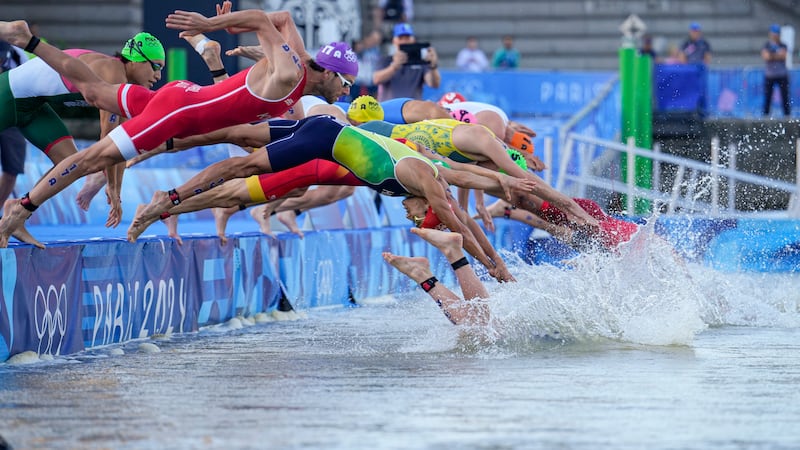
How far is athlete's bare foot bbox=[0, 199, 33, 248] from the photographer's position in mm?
8742

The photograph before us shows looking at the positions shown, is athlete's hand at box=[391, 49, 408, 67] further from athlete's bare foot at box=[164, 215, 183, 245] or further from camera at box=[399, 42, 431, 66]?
athlete's bare foot at box=[164, 215, 183, 245]

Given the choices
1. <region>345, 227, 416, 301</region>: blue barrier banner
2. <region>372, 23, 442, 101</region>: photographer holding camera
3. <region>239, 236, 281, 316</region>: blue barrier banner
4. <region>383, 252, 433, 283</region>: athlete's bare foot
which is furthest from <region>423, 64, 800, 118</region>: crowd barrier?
<region>383, 252, 433, 283</region>: athlete's bare foot

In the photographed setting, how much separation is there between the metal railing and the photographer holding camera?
6.77 ft

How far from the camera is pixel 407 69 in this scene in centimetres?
1739

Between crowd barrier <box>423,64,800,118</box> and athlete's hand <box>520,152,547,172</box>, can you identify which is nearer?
athlete's hand <box>520,152,547,172</box>

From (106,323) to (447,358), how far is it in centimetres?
246

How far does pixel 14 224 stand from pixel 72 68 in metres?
1.23

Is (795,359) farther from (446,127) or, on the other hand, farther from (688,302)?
(446,127)

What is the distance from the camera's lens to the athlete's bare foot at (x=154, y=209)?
9.87m

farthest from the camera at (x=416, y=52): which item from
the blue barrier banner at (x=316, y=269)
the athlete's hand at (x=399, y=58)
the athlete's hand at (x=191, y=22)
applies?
the athlete's hand at (x=191, y=22)

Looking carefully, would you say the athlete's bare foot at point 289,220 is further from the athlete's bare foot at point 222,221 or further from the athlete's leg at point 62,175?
the athlete's leg at point 62,175

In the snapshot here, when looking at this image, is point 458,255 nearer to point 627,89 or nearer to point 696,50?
point 627,89

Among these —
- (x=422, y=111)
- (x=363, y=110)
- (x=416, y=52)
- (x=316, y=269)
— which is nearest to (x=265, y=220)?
(x=316, y=269)

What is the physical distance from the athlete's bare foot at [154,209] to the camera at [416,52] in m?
7.40
